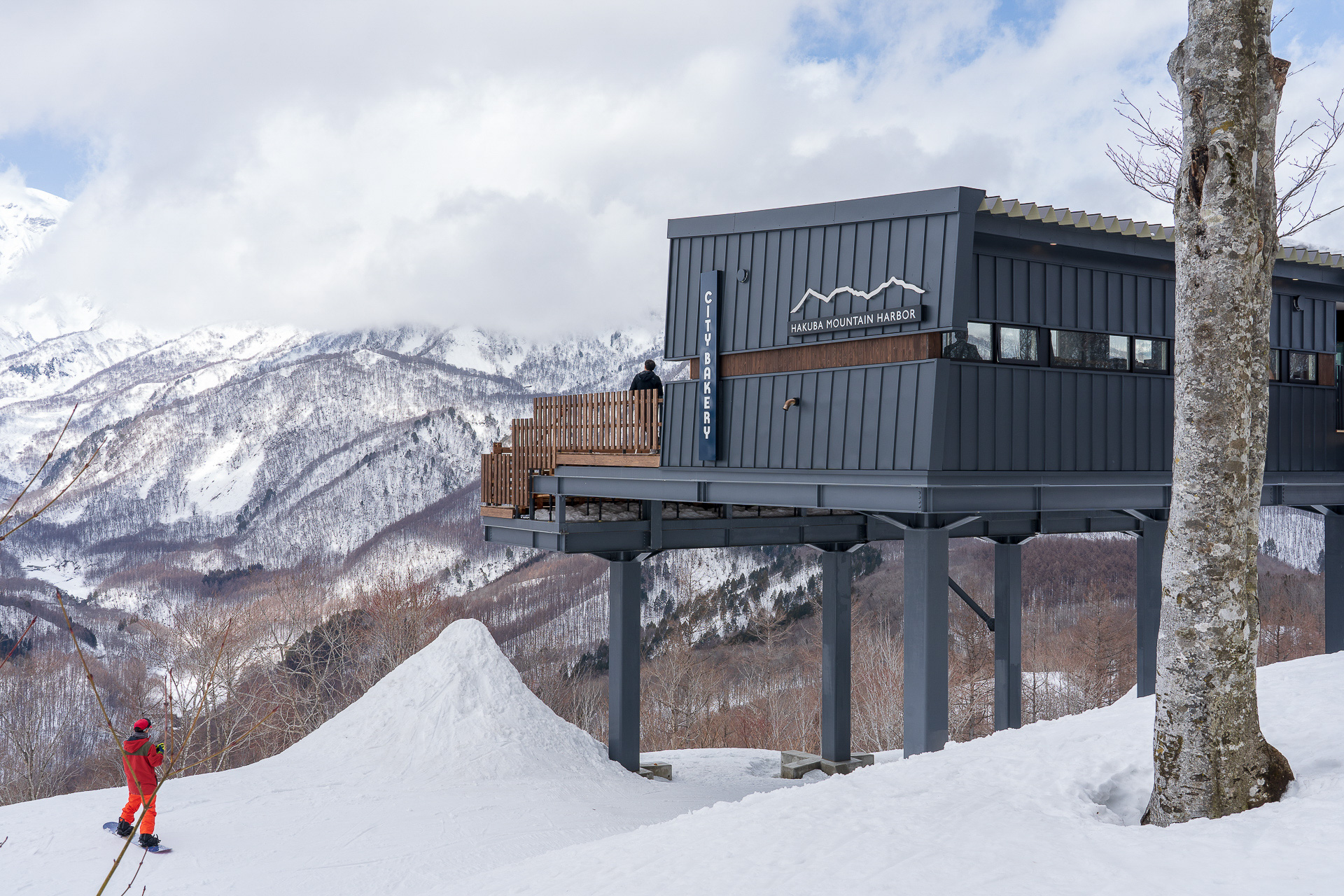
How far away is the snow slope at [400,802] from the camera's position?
1267 cm

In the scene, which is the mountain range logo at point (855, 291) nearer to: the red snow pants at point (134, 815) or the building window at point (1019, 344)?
the building window at point (1019, 344)

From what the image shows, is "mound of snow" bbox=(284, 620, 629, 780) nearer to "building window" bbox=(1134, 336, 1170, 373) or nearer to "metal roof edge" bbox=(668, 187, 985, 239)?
"metal roof edge" bbox=(668, 187, 985, 239)

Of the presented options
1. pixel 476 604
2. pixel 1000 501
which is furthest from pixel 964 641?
pixel 476 604

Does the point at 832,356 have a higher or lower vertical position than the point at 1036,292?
lower

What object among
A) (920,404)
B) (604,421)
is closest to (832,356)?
(920,404)

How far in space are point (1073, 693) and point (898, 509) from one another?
45975 mm

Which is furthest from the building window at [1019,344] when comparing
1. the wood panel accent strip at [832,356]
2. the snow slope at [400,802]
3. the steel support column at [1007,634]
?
the snow slope at [400,802]

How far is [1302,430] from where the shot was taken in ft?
54.9

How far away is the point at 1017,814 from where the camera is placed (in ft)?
24.7

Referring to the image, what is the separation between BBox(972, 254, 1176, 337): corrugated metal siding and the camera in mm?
13023

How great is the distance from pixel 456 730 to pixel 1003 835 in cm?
1401

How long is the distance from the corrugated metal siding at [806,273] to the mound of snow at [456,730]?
845 centimetres

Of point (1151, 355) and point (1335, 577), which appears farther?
point (1335, 577)

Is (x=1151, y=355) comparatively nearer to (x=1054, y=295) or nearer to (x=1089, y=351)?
(x=1089, y=351)
